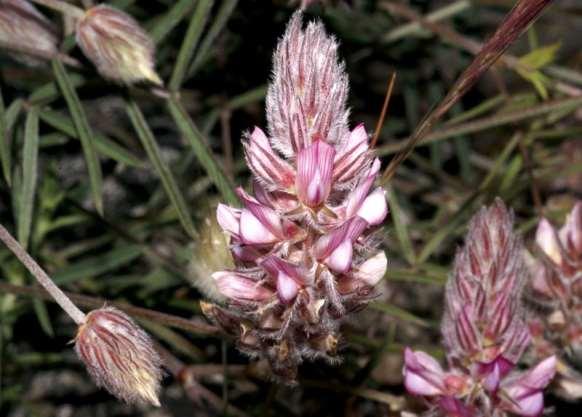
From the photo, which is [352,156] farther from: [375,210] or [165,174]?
[165,174]

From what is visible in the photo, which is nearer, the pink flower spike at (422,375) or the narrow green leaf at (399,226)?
the pink flower spike at (422,375)

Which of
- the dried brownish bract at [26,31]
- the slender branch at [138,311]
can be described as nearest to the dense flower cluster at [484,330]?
the slender branch at [138,311]

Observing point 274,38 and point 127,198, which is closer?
point 274,38

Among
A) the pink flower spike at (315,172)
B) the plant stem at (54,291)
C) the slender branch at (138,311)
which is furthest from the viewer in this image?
the slender branch at (138,311)

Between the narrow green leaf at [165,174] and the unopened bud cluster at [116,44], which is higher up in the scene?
the unopened bud cluster at [116,44]

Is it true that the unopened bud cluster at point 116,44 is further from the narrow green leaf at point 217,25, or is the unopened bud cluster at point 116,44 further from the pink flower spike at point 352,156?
the pink flower spike at point 352,156

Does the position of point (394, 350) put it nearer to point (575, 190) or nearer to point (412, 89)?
point (412, 89)

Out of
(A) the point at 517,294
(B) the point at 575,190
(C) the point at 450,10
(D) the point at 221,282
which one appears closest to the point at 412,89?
(C) the point at 450,10

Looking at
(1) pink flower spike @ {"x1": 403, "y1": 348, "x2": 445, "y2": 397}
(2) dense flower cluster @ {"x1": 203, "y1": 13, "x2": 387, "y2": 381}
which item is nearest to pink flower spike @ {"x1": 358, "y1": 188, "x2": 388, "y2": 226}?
(2) dense flower cluster @ {"x1": 203, "y1": 13, "x2": 387, "y2": 381}
